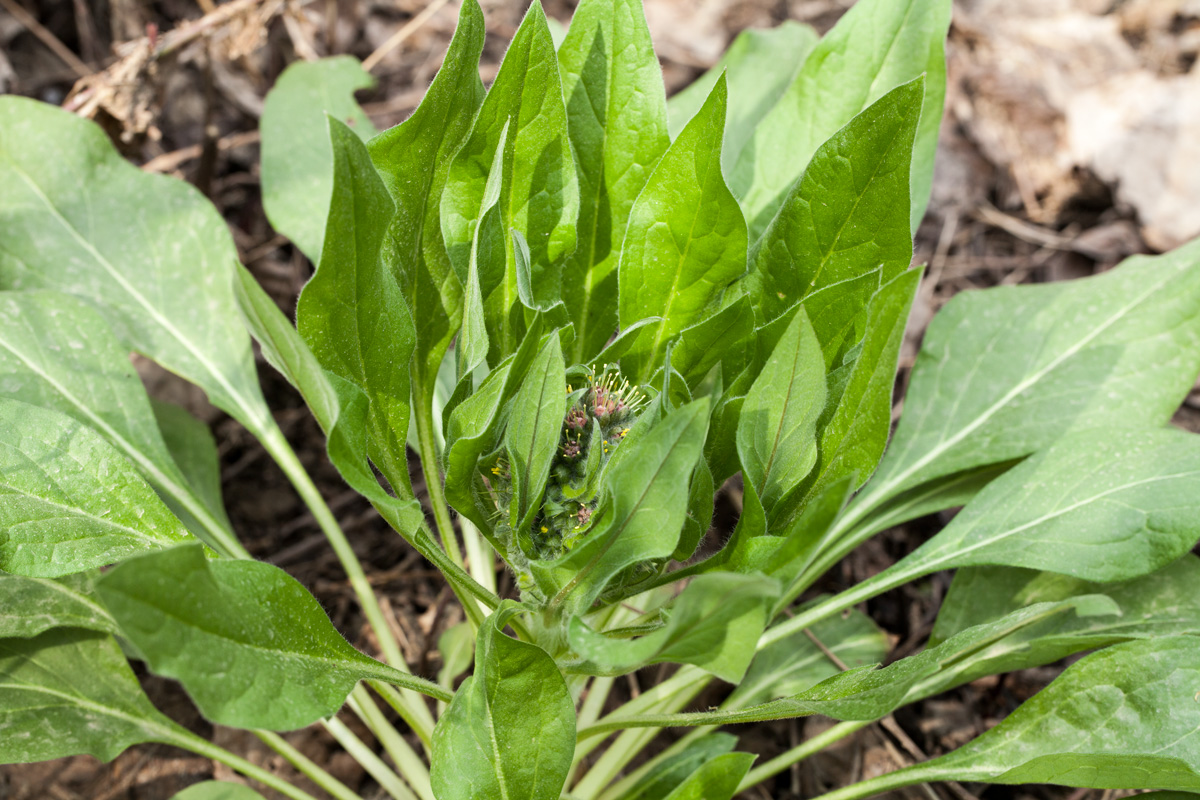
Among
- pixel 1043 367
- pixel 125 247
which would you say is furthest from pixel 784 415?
pixel 125 247

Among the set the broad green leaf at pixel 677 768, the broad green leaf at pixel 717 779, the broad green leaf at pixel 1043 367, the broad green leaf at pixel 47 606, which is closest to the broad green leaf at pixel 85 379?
the broad green leaf at pixel 47 606

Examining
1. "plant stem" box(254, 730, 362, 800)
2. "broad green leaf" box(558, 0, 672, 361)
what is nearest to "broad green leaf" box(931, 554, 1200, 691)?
"broad green leaf" box(558, 0, 672, 361)

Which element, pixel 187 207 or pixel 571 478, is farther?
pixel 187 207

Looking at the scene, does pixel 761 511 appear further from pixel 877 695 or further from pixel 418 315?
pixel 418 315

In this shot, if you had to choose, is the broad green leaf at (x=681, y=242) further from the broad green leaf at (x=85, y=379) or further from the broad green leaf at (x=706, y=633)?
the broad green leaf at (x=85, y=379)

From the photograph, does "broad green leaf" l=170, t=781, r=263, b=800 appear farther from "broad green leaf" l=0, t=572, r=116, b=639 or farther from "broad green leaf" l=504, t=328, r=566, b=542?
"broad green leaf" l=504, t=328, r=566, b=542

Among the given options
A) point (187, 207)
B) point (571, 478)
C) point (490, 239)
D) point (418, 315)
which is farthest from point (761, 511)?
point (187, 207)
